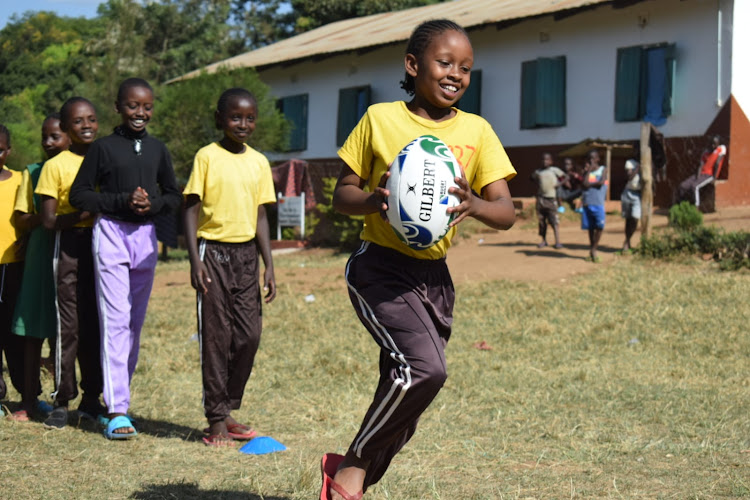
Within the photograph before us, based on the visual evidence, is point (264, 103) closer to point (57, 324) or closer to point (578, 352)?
point (578, 352)

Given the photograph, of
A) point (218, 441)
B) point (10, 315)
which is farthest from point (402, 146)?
point (10, 315)

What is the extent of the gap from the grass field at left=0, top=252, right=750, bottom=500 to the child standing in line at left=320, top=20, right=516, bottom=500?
780mm

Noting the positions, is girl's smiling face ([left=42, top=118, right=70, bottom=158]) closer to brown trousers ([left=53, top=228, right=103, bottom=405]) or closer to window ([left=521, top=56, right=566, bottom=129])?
brown trousers ([left=53, top=228, right=103, bottom=405])

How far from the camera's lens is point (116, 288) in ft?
17.8

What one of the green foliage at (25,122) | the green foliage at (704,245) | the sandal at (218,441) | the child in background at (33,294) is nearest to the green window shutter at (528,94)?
the green foliage at (704,245)

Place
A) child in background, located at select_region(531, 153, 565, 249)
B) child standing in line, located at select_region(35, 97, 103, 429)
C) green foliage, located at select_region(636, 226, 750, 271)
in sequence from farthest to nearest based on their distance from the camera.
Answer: child in background, located at select_region(531, 153, 565, 249) → green foliage, located at select_region(636, 226, 750, 271) → child standing in line, located at select_region(35, 97, 103, 429)

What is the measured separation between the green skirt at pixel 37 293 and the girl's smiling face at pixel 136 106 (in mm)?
896

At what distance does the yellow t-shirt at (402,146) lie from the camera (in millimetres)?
3514

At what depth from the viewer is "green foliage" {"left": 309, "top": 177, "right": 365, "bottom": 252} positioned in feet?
60.8

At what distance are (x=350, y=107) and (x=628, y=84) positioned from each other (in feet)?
27.5

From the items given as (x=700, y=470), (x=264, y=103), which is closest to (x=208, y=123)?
(x=264, y=103)

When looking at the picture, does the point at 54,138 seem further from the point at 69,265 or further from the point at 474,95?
the point at 474,95

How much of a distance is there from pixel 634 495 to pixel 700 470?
670 mm

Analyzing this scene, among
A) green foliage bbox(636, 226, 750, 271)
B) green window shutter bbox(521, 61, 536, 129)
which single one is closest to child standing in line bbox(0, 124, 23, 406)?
green foliage bbox(636, 226, 750, 271)
